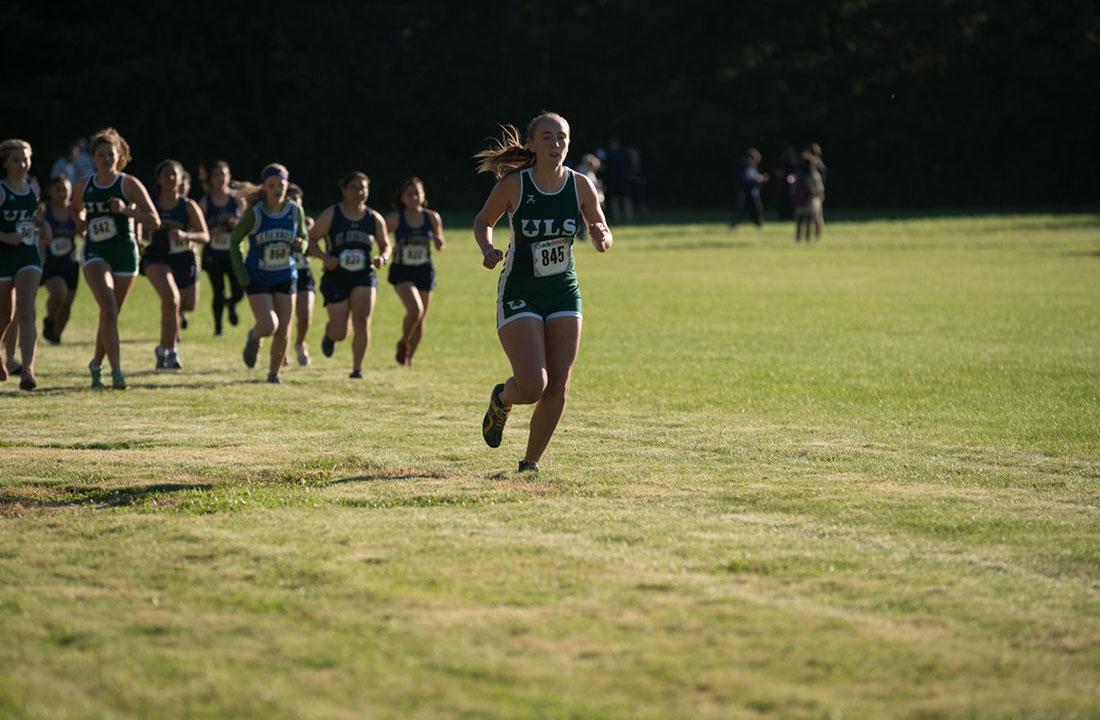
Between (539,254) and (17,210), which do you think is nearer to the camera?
(539,254)

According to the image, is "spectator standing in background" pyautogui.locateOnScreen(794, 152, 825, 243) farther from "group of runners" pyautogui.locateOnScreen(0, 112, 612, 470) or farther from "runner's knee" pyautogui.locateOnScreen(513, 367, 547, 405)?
"runner's knee" pyautogui.locateOnScreen(513, 367, 547, 405)

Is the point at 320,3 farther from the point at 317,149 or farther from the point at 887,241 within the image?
the point at 887,241

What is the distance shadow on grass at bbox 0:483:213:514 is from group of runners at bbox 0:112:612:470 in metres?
1.91

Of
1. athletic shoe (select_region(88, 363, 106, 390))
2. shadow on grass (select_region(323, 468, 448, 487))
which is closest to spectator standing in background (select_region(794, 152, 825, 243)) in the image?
athletic shoe (select_region(88, 363, 106, 390))

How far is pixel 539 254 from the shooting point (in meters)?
8.90

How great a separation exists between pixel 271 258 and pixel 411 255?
6.55ft

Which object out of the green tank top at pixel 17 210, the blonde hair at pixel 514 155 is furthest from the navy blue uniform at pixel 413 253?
the blonde hair at pixel 514 155

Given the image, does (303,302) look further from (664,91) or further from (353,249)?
(664,91)

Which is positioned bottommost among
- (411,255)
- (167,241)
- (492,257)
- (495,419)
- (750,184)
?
(495,419)

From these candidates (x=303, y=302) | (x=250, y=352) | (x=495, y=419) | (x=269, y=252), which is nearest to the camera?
(x=495, y=419)

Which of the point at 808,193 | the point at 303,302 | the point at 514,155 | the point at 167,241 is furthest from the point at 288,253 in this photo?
the point at 808,193

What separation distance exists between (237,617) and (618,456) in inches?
173

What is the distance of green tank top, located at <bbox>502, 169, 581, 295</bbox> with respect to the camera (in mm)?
8867

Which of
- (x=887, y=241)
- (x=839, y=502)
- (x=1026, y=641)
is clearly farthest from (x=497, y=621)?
(x=887, y=241)
